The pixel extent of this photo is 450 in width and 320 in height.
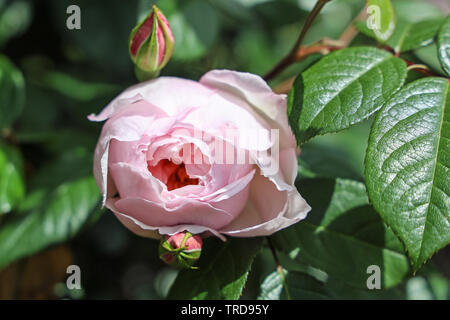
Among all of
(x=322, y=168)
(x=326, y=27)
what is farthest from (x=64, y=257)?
(x=326, y=27)

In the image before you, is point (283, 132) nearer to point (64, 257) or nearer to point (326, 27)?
point (64, 257)

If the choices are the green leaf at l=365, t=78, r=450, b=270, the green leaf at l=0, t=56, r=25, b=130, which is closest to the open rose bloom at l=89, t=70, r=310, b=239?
the green leaf at l=365, t=78, r=450, b=270

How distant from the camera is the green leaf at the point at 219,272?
720mm

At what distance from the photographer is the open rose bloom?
25.1 inches

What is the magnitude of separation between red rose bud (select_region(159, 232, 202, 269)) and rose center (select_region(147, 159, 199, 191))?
0.30ft

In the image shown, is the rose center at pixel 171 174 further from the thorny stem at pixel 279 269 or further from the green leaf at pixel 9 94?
the green leaf at pixel 9 94

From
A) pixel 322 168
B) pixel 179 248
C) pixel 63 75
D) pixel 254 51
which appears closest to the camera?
pixel 179 248

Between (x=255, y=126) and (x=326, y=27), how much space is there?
98cm

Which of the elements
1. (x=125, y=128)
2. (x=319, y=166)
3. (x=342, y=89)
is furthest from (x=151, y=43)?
(x=319, y=166)

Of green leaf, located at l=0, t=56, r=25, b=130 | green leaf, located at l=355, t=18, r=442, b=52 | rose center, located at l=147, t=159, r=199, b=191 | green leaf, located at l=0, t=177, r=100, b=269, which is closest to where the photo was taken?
rose center, located at l=147, t=159, r=199, b=191

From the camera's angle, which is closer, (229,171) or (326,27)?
(229,171)

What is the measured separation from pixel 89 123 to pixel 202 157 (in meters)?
0.63

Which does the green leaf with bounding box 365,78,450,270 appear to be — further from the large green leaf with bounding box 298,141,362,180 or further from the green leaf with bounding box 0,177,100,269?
the green leaf with bounding box 0,177,100,269

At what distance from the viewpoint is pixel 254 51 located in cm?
150
